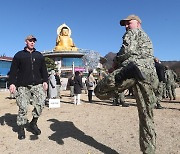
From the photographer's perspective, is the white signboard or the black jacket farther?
the white signboard

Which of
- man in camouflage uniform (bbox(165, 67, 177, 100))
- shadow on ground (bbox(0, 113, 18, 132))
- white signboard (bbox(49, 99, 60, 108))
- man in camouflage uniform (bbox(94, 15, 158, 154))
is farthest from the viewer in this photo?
man in camouflage uniform (bbox(165, 67, 177, 100))

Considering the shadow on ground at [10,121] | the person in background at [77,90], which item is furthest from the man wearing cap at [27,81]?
the person in background at [77,90]

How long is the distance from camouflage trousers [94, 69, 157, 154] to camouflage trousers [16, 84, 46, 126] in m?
2.59

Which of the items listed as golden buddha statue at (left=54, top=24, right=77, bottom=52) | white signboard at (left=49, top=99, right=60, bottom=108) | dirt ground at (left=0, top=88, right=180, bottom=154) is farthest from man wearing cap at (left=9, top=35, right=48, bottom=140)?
golden buddha statue at (left=54, top=24, right=77, bottom=52)

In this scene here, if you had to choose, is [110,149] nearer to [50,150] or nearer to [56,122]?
[50,150]

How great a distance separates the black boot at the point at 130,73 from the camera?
4012 millimetres

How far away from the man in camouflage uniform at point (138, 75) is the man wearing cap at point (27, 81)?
2.54 meters

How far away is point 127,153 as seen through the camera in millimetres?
5020

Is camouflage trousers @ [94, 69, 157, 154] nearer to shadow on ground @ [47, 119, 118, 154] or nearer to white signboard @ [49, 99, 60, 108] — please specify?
shadow on ground @ [47, 119, 118, 154]

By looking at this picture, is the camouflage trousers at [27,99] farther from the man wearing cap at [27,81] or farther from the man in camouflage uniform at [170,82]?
the man in camouflage uniform at [170,82]

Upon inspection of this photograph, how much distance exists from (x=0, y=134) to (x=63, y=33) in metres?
65.5

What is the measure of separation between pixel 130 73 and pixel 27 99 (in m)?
3.22

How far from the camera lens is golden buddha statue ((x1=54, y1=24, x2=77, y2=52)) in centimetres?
6807

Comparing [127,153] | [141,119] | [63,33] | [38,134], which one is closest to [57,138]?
[38,134]
